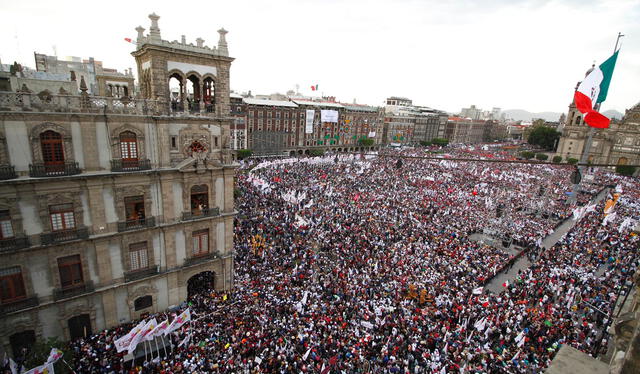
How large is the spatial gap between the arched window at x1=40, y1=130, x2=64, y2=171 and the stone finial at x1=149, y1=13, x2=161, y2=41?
6.89 m

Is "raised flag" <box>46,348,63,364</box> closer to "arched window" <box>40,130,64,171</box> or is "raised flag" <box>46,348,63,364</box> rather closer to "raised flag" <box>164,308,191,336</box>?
"raised flag" <box>164,308,191,336</box>

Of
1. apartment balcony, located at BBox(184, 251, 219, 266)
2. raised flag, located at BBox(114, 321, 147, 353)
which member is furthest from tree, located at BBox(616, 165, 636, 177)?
raised flag, located at BBox(114, 321, 147, 353)

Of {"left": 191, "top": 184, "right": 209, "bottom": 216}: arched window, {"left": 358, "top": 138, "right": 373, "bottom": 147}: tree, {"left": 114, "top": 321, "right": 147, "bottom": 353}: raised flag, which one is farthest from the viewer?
{"left": 358, "top": 138, "right": 373, "bottom": 147}: tree

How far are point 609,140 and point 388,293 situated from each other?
94.7m

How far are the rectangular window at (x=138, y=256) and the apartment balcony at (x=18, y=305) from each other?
446cm

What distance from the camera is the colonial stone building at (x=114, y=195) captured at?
1515 centimetres

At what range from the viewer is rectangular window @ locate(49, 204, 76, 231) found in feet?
52.7

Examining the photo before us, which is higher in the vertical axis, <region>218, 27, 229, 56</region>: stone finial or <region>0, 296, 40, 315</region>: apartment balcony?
<region>218, 27, 229, 56</region>: stone finial

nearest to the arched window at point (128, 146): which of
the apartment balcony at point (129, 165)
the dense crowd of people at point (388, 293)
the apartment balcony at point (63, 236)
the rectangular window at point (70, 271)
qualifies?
the apartment balcony at point (129, 165)

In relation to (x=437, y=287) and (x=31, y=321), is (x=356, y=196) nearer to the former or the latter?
(x=437, y=287)

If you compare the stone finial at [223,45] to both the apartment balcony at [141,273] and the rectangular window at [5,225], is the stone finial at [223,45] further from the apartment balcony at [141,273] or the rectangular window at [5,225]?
the apartment balcony at [141,273]

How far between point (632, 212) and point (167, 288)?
172 feet

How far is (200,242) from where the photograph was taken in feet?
69.6

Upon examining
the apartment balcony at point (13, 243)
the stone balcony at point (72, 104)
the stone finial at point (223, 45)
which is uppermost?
the stone finial at point (223, 45)
